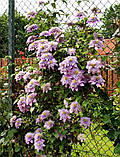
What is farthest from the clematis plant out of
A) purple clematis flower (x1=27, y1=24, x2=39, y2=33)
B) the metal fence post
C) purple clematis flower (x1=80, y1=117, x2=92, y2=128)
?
the metal fence post

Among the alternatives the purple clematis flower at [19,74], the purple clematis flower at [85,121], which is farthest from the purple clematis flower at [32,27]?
the purple clematis flower at [85,121]

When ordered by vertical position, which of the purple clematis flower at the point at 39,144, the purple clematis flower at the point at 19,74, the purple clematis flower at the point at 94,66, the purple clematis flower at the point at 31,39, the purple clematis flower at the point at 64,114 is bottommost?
the purple clematis flower at the point at 39,144

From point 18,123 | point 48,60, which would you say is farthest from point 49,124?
point 48,60

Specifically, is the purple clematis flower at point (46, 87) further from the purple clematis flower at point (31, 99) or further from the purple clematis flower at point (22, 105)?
the purple clematis flower at point (22, 105)

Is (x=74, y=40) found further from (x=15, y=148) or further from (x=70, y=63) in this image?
(x=15, y=148)

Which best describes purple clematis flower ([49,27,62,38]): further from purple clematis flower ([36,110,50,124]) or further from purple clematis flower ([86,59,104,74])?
purple clematis flower ([36,110,50,124])

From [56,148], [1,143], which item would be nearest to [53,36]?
[56,148]

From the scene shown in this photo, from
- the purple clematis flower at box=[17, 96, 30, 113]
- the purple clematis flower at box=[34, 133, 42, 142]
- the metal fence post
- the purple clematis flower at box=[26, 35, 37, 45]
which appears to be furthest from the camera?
the metal fence post

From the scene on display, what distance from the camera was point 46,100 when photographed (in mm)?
2086

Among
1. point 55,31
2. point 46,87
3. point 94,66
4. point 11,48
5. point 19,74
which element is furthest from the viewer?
point 11,48

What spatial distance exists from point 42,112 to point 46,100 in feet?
0.37

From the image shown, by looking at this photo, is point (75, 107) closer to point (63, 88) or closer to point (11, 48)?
point (63, 88)

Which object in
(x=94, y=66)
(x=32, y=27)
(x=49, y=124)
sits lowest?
(x=49, y=124)

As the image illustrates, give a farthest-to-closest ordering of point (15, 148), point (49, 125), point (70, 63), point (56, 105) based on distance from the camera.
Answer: point (15, 148), point (56, 105), point (49, 125), point (70, 63)
